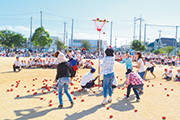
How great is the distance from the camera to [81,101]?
20.1ft

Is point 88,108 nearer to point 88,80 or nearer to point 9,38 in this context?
point 88,80

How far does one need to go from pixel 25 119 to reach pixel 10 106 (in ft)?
4.54

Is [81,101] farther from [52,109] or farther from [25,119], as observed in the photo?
[25,119]

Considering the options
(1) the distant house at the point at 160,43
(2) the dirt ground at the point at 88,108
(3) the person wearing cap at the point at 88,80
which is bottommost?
(2) the dirt ground at the point at 88,108

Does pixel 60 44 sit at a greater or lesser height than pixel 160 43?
lesser

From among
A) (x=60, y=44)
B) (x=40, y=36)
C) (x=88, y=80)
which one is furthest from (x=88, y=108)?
(x=60, y=44)

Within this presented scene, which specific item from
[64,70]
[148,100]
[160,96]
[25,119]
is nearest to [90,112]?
[64,70]

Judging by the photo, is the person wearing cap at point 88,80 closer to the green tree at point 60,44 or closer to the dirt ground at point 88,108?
the dirt ground at point 88,108

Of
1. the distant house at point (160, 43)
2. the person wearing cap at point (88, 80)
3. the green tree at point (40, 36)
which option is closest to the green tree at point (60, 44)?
the green tree at point (40, 36)

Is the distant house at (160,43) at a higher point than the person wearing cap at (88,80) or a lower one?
higher

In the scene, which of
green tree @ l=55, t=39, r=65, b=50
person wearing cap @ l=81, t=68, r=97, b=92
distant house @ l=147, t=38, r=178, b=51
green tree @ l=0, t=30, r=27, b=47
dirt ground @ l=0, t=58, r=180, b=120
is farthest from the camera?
distant house @ l=147, t=38, r=178, b=51

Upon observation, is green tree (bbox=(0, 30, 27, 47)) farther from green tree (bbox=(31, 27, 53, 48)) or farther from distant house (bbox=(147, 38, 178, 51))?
distant house (bbox=(147, 38, 178, 51))

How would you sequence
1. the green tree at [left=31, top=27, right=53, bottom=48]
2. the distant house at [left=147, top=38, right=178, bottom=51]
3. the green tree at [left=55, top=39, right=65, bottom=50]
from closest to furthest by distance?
the green tree at [left=31, top=27, right=53, bottom=48] < the green tree at [left=55, top=39, right=65, bottom=50] < the distant house at [left=147, top=38, right=178, bottom=51]

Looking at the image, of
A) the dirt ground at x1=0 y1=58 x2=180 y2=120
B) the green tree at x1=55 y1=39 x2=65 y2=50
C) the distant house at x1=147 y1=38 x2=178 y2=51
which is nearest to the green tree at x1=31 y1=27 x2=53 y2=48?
the green tree at x1=55 y1=39 x2=65 y2=50
